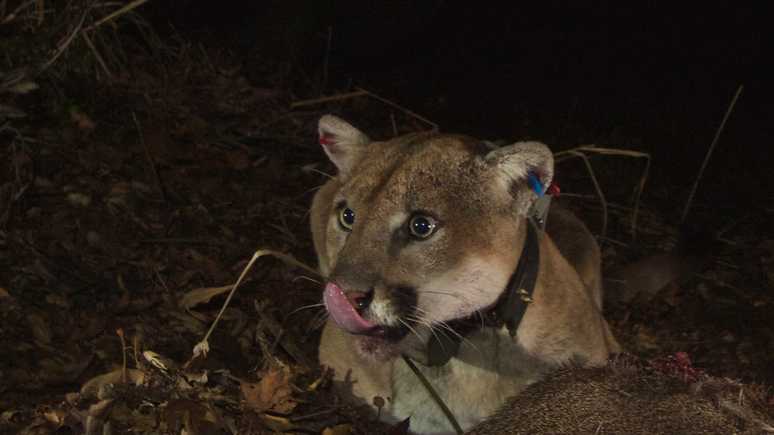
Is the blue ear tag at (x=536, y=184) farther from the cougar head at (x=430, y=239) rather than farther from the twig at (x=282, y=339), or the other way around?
the twig at (x=282, y=339)

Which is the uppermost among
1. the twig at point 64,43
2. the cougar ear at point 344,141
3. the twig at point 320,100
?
the twig at point 64,43

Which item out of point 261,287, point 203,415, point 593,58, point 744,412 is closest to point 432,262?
point 203,415

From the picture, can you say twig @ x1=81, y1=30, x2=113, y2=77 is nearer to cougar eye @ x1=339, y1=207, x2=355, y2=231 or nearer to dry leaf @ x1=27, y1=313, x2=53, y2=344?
dry leaf @ x1=27, y1=313, x2=53, y2=344

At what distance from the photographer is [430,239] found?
301 centimetres

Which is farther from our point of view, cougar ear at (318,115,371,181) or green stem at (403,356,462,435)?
cougar ear at (318,115,371,181)

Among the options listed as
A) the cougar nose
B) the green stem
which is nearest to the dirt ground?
the green stem

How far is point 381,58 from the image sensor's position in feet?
21.4

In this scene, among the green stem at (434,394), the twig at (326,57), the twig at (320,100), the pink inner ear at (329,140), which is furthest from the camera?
the twig at (326,57)

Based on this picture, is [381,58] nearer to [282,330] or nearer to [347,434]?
[282,330]

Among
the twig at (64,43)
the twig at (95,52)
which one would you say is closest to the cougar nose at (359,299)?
the twig at (64,43)

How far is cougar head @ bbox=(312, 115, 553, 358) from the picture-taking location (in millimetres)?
2912

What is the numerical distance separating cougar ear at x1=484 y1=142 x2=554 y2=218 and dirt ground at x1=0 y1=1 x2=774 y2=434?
1.07m

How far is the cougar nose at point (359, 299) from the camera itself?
9.42 feet

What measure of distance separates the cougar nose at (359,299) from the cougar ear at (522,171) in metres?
0.68
